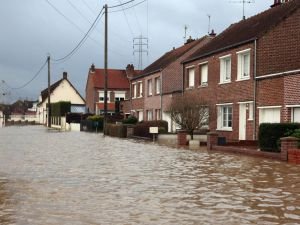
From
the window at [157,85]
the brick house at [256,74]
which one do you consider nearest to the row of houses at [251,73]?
the brick house at [256,74]

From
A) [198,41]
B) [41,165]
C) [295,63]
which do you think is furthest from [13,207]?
[198,41]

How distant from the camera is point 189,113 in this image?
30766 millimetres

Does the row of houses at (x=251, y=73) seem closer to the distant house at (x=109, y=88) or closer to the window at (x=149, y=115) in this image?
the window at (x=149, y=115)

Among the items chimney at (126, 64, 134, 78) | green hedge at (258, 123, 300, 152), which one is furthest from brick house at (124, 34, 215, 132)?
chimney at (126, 64, 134, 78)

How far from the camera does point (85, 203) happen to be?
10.4 m

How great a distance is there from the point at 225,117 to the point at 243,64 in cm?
370

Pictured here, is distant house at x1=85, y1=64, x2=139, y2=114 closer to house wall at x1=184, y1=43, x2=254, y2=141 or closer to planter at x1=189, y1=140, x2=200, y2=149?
house wall at x1=184, y1=43, x2=254, y2=141

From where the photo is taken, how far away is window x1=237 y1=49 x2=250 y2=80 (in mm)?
30594

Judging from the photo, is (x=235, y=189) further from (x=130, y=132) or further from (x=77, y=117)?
(x=77, y=117)

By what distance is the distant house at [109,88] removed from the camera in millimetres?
79688

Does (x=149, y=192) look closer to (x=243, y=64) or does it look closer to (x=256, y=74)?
(x=256, y=74)

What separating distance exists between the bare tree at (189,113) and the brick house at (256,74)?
50.4 inches

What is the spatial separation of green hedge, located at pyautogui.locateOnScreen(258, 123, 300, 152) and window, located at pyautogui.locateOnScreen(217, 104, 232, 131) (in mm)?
9675

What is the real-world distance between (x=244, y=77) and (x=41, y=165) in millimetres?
15901
